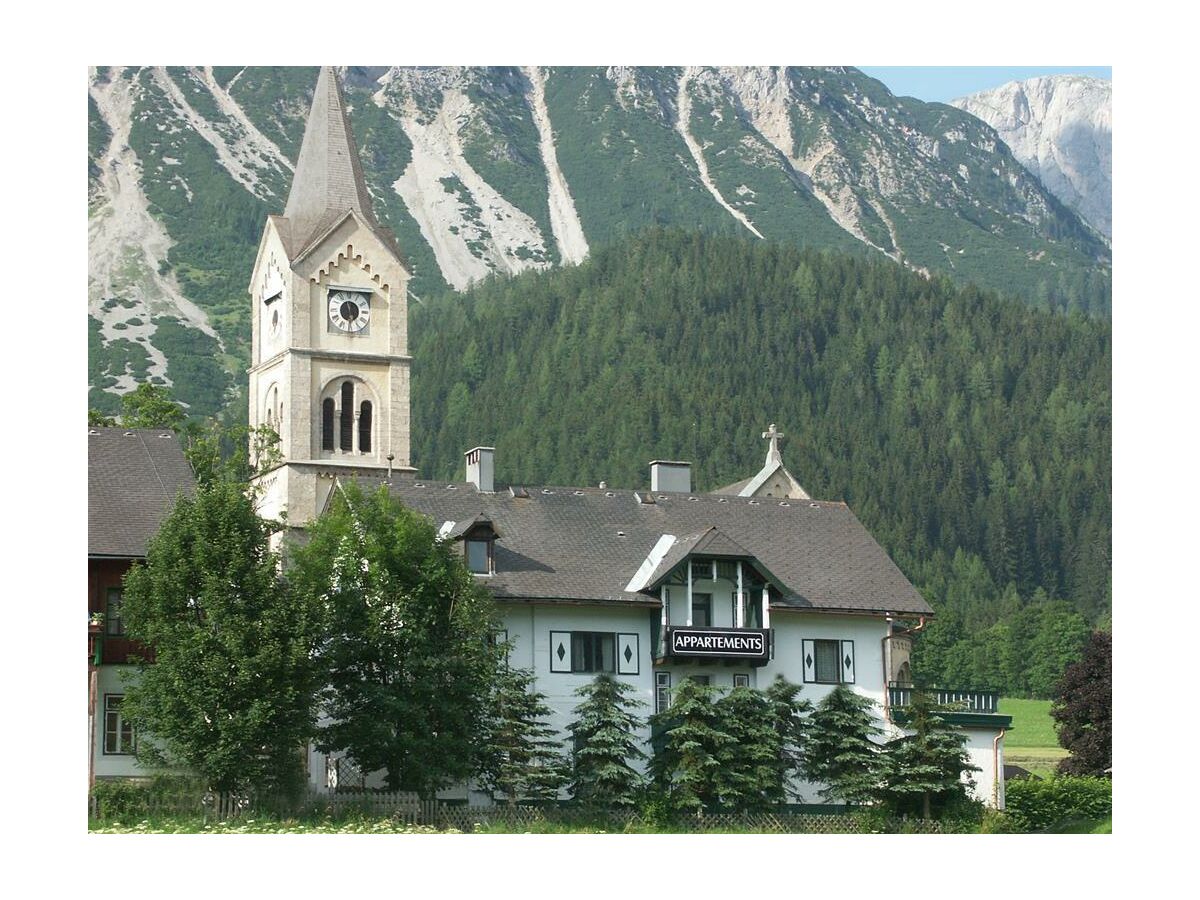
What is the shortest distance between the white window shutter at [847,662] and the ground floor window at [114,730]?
20.0 m

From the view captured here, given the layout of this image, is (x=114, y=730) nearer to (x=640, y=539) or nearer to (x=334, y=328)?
(x=640, y=539)

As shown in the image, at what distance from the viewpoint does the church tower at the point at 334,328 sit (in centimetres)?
9006

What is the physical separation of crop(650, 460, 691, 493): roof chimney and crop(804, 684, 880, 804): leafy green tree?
53.5 feet

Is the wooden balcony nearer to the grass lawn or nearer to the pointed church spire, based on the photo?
the grass lawn

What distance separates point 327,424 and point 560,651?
34193 millimetres

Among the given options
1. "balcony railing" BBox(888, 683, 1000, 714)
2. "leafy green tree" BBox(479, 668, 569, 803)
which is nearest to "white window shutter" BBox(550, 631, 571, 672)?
"leafy green tree" BBox(479, 668, 569, 803)

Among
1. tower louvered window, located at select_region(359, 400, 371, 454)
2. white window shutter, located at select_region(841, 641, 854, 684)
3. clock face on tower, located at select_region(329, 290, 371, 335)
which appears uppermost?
clock face on tower, located at select_region(329, 290, 371, 335)

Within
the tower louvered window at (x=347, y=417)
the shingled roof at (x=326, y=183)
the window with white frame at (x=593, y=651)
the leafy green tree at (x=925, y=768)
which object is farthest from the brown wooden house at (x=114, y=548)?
the shingled roof at (x=326, y=183)

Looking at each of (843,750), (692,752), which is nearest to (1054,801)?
(843,750)

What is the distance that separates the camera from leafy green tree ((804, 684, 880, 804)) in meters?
56.3

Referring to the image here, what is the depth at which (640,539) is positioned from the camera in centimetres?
6388

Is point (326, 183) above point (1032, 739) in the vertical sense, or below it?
above

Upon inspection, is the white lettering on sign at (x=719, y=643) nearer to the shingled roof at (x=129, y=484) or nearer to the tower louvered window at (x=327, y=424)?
the shingled roof at (x=129, y=484)

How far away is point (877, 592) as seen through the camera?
63.2 metres
